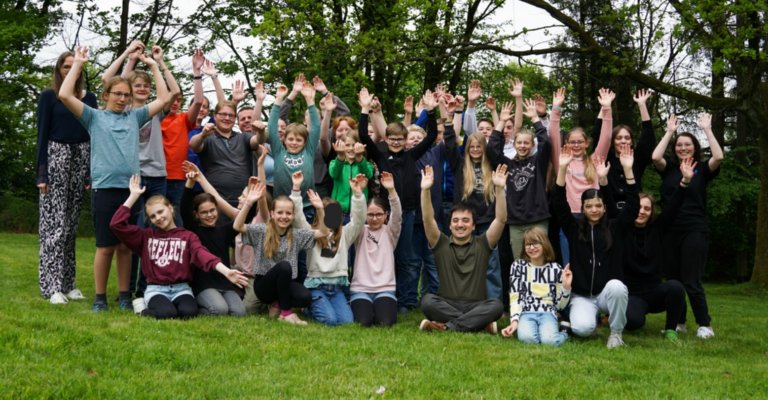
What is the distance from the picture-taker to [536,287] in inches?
278

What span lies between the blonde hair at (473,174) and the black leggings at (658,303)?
1866 millimetres

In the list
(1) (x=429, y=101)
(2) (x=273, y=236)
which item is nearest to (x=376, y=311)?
(2) (x=273, y=236)

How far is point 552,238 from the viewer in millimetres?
8039

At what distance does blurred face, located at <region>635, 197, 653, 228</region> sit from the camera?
768cm

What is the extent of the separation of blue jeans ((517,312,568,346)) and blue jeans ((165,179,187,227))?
3.80 m

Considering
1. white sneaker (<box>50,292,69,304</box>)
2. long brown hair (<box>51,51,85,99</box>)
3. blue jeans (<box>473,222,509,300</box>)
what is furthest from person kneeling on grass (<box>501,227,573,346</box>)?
long brown hair (<box>51,51,85,99</box>)

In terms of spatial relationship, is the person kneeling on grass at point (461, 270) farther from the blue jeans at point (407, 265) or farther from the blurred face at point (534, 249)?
the blue jeans at point (407, 265)

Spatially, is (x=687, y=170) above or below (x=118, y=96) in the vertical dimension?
below

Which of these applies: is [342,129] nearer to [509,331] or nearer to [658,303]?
[509,331]

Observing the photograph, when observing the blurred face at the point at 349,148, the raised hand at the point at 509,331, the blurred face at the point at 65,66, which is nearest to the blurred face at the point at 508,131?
the blurred face at the point at 349,148

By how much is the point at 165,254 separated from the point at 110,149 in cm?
112

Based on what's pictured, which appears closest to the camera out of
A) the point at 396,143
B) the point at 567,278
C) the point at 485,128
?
the point at 567,278

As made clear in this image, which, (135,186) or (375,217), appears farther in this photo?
(375,217)

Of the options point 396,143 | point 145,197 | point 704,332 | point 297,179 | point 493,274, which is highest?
point 396,143
